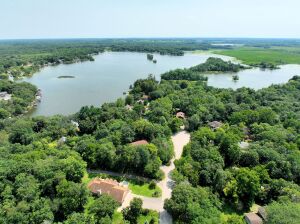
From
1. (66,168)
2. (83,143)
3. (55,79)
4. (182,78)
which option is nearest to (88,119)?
(83,143)

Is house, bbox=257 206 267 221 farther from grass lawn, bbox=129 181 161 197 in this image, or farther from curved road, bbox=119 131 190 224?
grass lawn, bbox=129 181 161 197

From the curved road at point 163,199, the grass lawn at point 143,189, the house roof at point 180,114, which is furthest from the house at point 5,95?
the curved road at point 163,199

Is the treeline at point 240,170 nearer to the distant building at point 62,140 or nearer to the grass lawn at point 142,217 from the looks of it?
the grass lawn at point 142,217

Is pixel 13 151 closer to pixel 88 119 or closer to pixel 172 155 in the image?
pixel 88 119

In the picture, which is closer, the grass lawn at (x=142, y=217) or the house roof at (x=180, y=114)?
the grass lawn at (x=142, y=217)

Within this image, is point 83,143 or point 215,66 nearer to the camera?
point 83,143

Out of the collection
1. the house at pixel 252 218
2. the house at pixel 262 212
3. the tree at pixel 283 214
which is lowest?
the house at pixel 252 218
